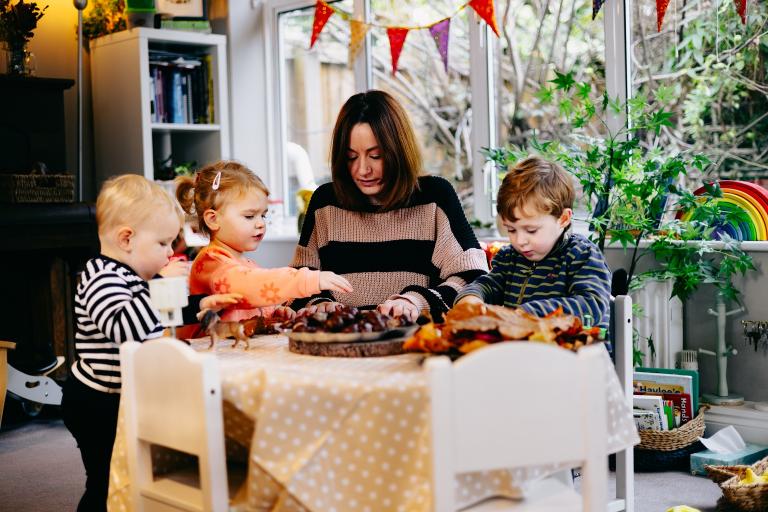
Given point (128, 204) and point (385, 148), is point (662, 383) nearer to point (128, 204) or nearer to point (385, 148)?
point (385, 148)

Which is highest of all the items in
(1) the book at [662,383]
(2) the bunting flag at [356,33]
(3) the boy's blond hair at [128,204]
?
(2) the bunting flag at [356,33]

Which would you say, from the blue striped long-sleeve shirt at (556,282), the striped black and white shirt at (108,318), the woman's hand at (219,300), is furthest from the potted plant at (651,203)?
the striped black and white shirt at (108,318)

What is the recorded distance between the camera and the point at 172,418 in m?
1.58

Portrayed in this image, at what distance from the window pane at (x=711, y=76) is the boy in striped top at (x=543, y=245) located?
133 cm

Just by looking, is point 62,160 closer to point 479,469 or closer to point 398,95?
point 398,95

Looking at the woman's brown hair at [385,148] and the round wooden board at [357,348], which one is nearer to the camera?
the round wooden board at [357,348]

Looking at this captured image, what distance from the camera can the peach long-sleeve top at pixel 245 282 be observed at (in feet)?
6.78

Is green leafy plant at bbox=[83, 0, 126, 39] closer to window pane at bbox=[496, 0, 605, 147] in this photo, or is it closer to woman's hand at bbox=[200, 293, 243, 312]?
window pane at bbox=[496, 0, 605, 147]

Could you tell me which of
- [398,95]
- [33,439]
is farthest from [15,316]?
[398,95]

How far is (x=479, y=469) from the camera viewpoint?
55.1 inches

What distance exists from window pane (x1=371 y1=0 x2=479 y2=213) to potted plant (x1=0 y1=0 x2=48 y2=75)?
1.56 meters

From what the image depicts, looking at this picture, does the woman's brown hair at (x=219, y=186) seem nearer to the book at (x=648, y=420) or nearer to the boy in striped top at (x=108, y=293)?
the boy in striped top at (x=108, y=293)

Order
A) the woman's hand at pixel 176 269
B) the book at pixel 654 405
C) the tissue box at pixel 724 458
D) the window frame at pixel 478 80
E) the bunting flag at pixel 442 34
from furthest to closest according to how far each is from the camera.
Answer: the bunting flag at pixel 442 34, the window frame at pixel 478 80, the book at pixel 654 405, the tissue box at pixel 724 458, the woman's hand at pixel 176 269

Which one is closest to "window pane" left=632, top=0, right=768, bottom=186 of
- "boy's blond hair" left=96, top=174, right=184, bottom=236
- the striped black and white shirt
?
"boy's blond hair" left=96, top=174, right=184, bottom=236
